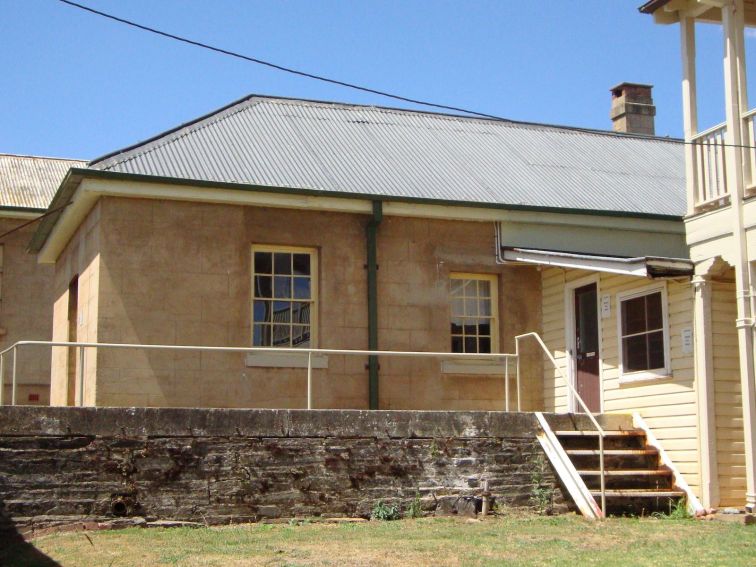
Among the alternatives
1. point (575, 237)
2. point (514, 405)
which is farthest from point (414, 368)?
point (575, 237)

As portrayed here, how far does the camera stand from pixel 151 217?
1490 cm

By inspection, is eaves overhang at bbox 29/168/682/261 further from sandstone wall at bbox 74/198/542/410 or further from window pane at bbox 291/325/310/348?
window pane at bbox 291/325/310/348

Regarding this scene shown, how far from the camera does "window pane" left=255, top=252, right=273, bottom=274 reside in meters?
15.6

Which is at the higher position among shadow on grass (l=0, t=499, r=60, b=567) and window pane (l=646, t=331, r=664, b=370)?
window pane (l=646, t=331, r=664, b=370)

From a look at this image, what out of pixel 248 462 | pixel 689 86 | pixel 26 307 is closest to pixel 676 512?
pixel 248 462

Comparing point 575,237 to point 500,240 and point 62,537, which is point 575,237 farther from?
point 62,537

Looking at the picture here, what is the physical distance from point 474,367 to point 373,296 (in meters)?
1.86

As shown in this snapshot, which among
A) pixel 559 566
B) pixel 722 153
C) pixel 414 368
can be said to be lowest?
pixel 559 566

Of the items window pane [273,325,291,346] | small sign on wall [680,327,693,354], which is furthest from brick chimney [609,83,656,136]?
window pane [273,325,291,346]

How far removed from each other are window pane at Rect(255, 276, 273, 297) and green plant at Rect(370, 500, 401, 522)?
3.85 m

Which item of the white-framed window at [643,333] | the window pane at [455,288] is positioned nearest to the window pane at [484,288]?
the window pane at [455,288]

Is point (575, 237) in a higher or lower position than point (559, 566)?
higher

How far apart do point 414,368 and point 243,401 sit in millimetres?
2564

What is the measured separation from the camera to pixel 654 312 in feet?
48.0
